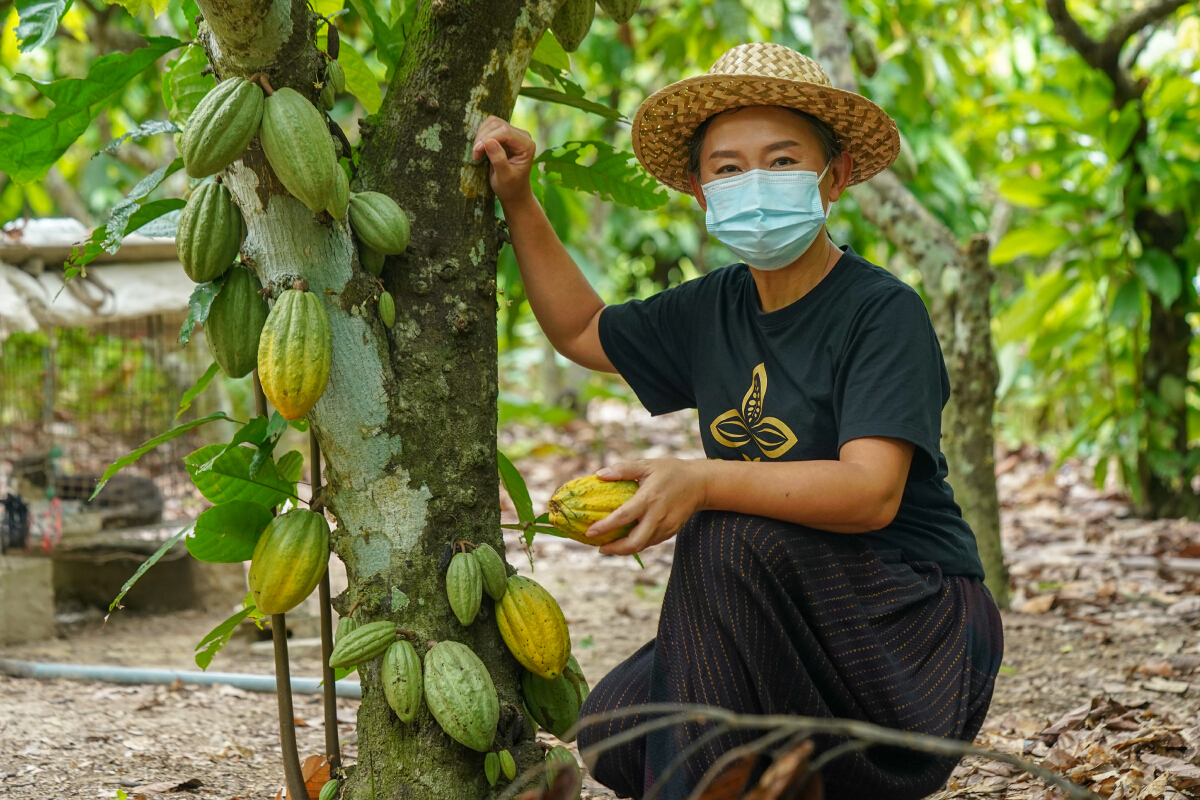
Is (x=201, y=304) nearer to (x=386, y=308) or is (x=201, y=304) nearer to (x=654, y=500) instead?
(x=386, y=308)

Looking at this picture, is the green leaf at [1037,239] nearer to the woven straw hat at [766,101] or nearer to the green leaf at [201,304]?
the woven straw hat at [766,101]

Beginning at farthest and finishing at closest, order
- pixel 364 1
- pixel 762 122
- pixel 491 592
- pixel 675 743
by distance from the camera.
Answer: pixel 364 1, pixel 762 122, pixel 491 592, pixel 675 743

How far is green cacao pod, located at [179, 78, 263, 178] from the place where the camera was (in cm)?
126

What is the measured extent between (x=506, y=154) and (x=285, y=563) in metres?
0.71

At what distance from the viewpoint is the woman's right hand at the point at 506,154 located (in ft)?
5.16

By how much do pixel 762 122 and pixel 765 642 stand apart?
0.78 metres

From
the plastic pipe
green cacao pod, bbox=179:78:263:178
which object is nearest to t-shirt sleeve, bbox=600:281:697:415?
green cacao pod, bbox=179:78:263:178

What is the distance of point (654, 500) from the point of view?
131cm

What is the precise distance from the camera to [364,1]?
1694 millimetres

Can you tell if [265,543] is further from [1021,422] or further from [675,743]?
[1021,422]

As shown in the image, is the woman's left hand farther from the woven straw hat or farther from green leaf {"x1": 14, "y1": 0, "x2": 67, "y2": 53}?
green leaf {"x1": 14, "y1": 0, "x2": 67, "y2": 53}

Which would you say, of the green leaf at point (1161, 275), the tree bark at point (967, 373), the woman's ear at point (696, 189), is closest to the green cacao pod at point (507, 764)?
the woman's ear at point (696, 189)

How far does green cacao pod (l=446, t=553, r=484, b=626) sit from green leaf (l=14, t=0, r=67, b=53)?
2.81 ft

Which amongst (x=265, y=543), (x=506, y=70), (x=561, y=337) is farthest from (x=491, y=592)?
(x=506, y=70)
